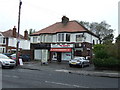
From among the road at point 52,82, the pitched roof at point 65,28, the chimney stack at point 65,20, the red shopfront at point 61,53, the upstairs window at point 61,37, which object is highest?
the chimney stack at point 65,20

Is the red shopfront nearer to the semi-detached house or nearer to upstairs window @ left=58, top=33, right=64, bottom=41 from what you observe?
the semi-detached house

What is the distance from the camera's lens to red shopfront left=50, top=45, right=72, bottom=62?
32206 mm

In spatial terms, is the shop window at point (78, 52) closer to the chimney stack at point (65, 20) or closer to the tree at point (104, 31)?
the chimney stack at point (65, 20)

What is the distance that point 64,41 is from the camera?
32875 millimetres

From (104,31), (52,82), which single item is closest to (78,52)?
(52,82)

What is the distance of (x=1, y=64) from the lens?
18.2 m

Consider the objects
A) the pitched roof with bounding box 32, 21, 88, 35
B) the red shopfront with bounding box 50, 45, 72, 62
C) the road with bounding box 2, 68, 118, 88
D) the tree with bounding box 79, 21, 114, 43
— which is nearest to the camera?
the road with bounding box 2, 68, 118, 88

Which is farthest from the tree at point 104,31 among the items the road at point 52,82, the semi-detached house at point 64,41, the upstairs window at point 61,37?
the road at point 52,82

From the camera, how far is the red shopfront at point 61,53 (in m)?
32.2

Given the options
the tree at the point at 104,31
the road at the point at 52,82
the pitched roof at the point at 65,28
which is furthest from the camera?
the tree at the point at 104,31

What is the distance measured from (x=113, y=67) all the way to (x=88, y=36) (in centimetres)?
1456

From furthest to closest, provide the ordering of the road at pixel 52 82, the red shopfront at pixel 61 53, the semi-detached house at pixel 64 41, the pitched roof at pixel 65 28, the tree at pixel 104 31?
the tree at pixel 104 31
the pitched roof at pixel 65 28
the red shopfront at pixel 61 53
the semi-detached house at pixel 64 41
the road at pixel 52 82

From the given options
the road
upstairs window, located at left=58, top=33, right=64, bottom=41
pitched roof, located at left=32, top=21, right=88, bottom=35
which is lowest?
the road

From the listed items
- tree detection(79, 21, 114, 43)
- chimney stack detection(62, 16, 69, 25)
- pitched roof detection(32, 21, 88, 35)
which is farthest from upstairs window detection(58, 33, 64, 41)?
tree detection(79, 21, 114, 43)
